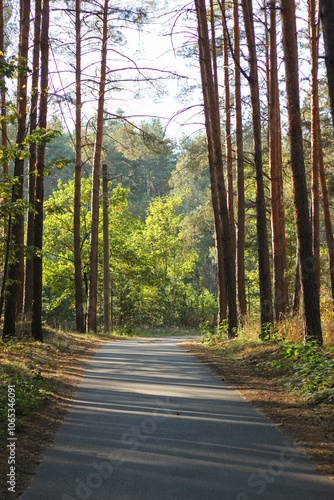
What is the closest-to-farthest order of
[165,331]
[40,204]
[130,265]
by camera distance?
1. [40,204]
2. [130,265]
3. [165,331]

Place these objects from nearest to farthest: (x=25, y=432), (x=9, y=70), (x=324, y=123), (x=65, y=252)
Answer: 1. (x=25, y=432)
2. (x=9, y=70)
3. (x=324, y=123)
4. (x=65, y=252)

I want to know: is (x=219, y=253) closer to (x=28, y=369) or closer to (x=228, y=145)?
(x=228, y=145)

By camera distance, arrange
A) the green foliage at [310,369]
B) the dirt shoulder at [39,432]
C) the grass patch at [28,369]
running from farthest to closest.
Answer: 1. the green foliage at [310,369]
2. the grass patch at [28,369]
3. the dirt shoulder at [39,432]

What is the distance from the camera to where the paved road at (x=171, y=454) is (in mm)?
3611

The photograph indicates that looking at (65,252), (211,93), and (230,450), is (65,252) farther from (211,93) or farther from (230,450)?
(230,450)

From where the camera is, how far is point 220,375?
9.35 m

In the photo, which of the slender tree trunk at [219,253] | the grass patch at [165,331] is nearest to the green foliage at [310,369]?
the slender tree trunk at [219,253]

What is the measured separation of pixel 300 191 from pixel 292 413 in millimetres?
5325

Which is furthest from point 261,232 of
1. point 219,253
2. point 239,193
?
point 219,253

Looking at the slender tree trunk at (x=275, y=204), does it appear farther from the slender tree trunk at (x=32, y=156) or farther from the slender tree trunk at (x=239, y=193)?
the slender tree trunk at (x=32, y=156)

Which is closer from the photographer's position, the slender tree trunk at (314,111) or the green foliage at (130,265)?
the slender tree trunk at (314,111)

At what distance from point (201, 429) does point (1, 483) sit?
2.29m

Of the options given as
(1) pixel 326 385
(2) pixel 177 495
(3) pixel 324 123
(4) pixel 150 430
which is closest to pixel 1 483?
(2) pixel 177 495

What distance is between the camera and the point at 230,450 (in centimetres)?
451
